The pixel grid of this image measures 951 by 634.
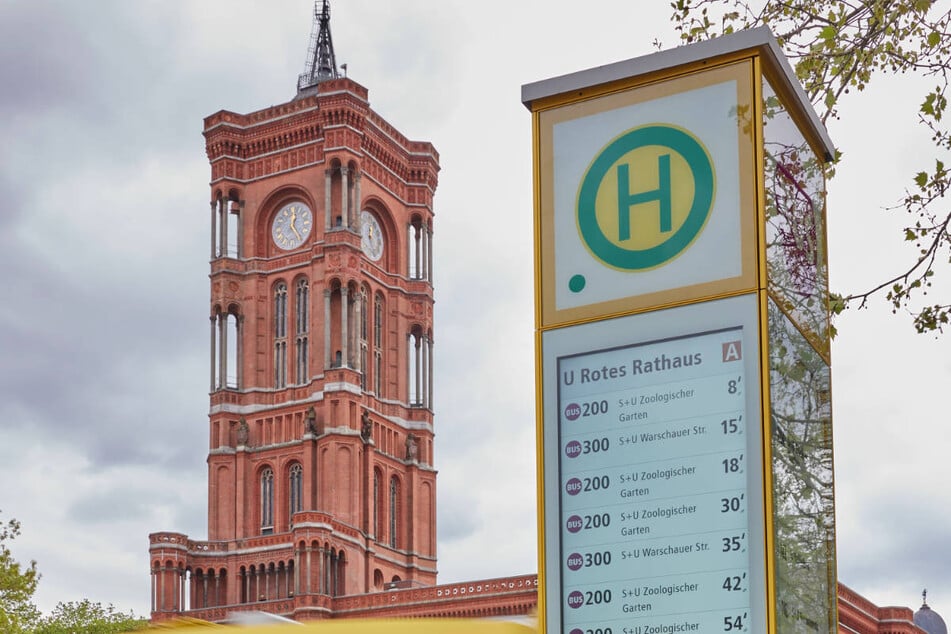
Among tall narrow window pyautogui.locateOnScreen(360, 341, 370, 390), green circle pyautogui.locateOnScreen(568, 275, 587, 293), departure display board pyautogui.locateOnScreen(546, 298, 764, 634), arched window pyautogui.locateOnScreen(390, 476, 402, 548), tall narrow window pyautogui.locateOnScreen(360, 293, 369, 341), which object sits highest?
tall narrow window pyautogui.locateOnScreen(360, 293, 369, 341)

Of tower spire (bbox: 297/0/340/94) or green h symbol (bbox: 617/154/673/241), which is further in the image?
tower spire (bbox: 297/0/340/94)

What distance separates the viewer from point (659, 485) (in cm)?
420

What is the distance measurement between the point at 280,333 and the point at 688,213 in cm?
5642

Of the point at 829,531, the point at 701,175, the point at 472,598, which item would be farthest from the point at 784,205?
the point at 472,598

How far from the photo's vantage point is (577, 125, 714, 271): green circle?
14.4 ft

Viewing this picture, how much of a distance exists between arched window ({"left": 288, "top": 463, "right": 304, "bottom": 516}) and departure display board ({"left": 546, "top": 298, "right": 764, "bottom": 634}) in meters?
54.1

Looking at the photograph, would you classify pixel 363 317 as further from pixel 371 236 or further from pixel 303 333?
pixel 371 236

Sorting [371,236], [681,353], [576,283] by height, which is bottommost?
[681,353]

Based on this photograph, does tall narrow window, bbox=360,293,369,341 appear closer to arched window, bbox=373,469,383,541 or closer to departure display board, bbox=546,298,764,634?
arched window, bbox=373,469,383,541

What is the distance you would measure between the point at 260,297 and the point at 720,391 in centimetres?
5676

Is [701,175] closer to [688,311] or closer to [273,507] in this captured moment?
[688,311]

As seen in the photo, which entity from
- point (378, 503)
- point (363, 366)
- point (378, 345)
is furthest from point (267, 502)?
point (378, 345)

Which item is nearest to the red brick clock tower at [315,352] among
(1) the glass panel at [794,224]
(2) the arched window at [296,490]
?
(2) the arched window at [296,490]

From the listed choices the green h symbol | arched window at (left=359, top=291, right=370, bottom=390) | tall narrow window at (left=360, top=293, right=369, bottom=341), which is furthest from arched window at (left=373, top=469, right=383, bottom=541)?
the green h symbol
